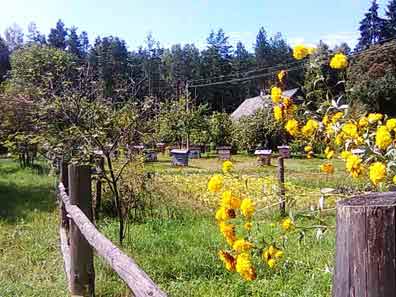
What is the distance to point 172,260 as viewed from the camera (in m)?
5.50

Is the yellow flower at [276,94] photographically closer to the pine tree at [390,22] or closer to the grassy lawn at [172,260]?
the grassy lawn at [172,260]

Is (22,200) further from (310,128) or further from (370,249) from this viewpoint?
(370,249)

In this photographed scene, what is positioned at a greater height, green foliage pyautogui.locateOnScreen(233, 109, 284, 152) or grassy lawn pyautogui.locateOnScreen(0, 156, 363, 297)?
green foliage pyautogui.locateOnScreen(233, 109, 284, 152)

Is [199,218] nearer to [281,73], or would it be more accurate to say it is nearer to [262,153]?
[281,73]

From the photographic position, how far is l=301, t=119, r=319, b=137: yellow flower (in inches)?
117

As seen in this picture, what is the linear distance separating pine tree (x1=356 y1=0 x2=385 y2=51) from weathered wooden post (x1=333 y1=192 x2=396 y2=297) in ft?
227

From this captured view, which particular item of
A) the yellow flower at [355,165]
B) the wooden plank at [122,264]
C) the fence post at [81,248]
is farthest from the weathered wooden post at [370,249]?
the fence post at [81,248]

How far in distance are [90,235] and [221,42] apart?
76.3m

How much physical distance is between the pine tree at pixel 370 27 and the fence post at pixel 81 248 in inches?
2616

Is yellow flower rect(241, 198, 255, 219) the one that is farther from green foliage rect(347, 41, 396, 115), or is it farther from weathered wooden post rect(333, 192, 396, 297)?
green foliage rect(347, 41, 396, 115)

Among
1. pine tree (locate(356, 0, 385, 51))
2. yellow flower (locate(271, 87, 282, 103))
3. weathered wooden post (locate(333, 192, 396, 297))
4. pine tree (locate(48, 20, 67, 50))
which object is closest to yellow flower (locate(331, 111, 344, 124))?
yellow flower (locate(271, 87, 282, 103))

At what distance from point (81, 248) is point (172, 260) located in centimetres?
169

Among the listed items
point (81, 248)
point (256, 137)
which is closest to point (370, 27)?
point (256, 137)

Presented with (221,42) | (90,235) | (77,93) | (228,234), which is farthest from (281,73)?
(221,42)
